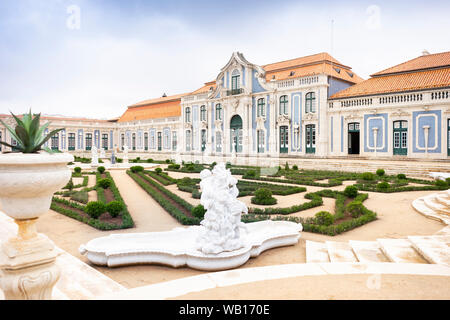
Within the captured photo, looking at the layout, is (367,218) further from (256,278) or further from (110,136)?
(110,136)

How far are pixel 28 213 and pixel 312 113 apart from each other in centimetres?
2705

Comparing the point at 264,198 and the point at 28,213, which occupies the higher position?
the point at 28,213

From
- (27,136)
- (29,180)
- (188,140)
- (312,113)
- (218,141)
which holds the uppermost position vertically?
(312,113)

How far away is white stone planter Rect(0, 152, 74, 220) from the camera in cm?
236

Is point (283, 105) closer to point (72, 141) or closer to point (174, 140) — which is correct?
point (174, 140)

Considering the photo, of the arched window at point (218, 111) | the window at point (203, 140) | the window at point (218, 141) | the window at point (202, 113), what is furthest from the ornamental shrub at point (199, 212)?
the window at point (202, 113)

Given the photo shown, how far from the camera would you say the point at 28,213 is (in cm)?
258

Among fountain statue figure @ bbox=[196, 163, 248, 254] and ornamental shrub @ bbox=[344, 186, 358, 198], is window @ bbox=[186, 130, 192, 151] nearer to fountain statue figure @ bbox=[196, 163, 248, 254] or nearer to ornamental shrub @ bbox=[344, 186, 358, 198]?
ornamental shrub @ bbox=[344, 186, 358, 198]

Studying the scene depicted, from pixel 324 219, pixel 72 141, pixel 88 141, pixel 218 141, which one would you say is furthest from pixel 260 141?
pixel 72 141

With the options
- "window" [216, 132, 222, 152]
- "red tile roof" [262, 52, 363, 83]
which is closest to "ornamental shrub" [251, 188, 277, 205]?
"red tile roof" [262, 52, 363, 83]

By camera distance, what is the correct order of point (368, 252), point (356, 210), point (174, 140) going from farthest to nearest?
point (174, 140) → point (356, 210) → point (368, 252)

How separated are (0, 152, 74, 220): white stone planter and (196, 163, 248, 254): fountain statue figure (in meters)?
2.83

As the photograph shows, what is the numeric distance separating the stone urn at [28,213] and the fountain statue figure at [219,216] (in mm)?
2738
